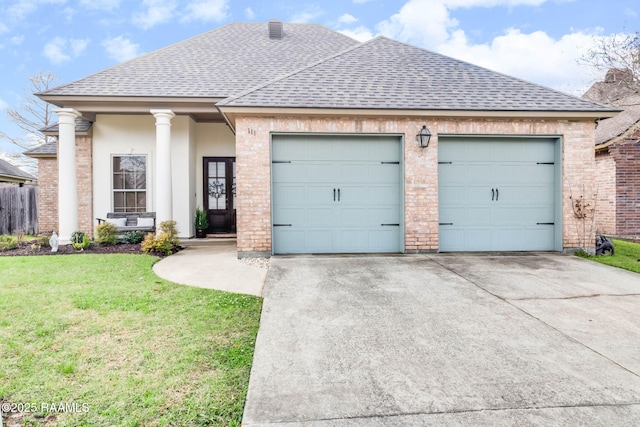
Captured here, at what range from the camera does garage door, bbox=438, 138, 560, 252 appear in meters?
7.13

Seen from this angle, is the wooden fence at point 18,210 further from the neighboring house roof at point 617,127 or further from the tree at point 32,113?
the neighboring house roof at point 617,127

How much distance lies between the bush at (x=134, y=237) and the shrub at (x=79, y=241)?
0.77 metres

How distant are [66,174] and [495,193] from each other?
9707 mm

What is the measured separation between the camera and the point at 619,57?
905cm

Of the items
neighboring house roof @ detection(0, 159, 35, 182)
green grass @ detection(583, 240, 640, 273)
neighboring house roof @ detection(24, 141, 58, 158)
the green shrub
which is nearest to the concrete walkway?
the green shrub

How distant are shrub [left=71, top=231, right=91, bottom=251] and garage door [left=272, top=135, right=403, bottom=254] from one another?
4472mm

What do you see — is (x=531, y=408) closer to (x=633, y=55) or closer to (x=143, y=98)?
(x=143, y=98)

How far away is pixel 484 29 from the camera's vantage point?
19.3 metres

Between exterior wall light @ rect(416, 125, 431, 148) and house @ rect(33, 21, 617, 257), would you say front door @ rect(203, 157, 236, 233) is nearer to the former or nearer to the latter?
house @ rect(33, 21, 617, 257)

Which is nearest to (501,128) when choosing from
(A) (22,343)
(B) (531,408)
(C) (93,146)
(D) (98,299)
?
(B) (531,408)

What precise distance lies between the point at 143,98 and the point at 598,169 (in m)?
13.4

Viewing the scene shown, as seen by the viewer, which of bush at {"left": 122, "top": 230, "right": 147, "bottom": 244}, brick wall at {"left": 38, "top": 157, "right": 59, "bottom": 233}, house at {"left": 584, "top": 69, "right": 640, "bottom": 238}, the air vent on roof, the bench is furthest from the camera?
the air vent on roof

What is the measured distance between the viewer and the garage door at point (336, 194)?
A: 6938 mm

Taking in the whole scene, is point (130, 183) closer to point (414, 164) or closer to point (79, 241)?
point (79, 241)
